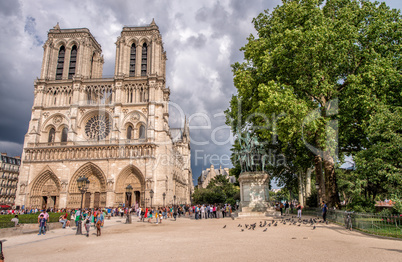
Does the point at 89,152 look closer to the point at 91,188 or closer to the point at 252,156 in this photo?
the point at 91,188

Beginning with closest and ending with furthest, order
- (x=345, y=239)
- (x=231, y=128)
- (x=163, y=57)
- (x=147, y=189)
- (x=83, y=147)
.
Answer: (x=345, y=239) < (x=231, y=128) < (x=147, y=189) < (x=83, y=147) < (x=163, y=57)

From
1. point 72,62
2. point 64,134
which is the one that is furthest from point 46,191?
point 72,62

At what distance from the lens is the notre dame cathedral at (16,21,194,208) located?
119 feet

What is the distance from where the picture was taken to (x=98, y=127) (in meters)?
40.2

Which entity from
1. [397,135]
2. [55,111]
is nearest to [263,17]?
[397,135]

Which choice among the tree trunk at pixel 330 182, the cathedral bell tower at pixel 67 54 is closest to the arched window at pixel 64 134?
the cathedral bell tower at pixel 67 54

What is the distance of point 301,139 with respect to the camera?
1625cm

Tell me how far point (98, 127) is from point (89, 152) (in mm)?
4440

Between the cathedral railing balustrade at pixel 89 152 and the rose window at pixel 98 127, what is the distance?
288cm

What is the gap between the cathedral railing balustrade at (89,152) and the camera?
36.5m

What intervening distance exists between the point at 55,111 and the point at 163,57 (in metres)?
19.0

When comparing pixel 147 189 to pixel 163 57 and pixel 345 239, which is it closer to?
pixel 163 57

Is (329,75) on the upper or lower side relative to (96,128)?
lower

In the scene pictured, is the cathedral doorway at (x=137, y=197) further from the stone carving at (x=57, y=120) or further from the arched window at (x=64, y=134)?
the stone carving at (x=57, y=120)
